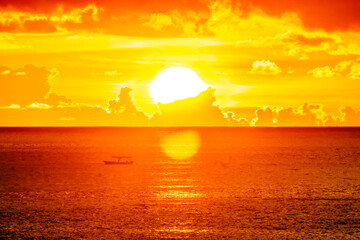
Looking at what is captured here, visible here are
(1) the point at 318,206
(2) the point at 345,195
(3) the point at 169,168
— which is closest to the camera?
(1) the point at 318,206

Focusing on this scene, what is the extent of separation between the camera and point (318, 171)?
11138 centimetres

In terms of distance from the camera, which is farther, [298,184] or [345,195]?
[298,184]

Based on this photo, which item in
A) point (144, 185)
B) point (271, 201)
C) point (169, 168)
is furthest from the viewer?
point (169, 168)

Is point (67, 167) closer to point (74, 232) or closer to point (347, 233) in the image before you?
point (74, 232)

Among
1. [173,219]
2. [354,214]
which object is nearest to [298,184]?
[354,214]

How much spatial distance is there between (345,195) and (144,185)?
2821 centimetres

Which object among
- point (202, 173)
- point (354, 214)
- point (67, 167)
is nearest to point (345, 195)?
point (354, 214)

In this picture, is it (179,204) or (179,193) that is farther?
(179,193)

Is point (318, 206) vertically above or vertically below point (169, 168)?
below

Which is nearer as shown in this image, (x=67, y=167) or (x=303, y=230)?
(x=303, y=230)

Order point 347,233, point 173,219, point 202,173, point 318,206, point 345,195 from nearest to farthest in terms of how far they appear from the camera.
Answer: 1. point 347,233
2. point 173,219
3. point 318,206
4. point 345,195
5. point 202,173

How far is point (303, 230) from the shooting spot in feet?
166

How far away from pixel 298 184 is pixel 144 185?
22.8 m

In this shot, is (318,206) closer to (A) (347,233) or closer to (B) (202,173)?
(A) (347,233)
